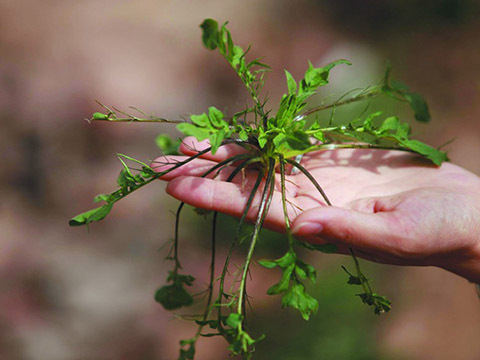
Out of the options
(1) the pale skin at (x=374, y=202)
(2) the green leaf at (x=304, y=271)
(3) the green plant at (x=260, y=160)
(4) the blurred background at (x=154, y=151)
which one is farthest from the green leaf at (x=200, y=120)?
(4) the blurred background at (x=154, y=151)

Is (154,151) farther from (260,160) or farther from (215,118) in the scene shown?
(215,118)

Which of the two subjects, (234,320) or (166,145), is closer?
(234,320)

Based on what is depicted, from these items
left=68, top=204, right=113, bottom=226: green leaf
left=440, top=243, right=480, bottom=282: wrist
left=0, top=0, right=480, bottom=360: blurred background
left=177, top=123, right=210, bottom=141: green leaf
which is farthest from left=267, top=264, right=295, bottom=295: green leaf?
left=0, top=0, right=480, bottom=360: blurred background

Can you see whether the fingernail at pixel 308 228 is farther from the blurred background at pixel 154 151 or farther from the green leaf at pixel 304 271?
the blurred background at pixel 154 151

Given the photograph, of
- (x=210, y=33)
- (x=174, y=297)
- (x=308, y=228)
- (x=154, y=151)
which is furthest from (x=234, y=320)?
(x=154, y=151)

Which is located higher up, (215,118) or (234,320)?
(215,118)
